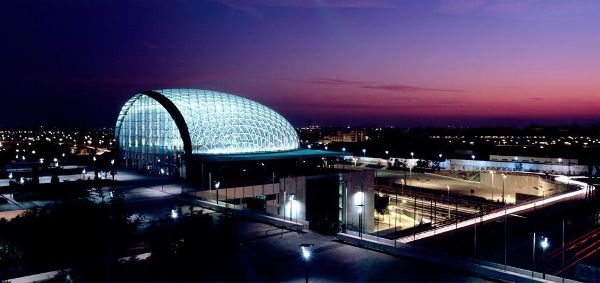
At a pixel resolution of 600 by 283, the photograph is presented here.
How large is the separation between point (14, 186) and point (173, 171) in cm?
1390

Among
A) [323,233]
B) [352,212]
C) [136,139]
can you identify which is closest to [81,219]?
[323,233]

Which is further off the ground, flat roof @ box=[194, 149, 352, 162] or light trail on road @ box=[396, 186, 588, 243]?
flat roof @ box=[194, 149, 352, 162]

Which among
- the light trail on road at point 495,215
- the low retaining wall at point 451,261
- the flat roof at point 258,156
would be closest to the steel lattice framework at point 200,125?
the flat roof at point 258,156

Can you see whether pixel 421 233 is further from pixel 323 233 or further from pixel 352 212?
pixel 352 212

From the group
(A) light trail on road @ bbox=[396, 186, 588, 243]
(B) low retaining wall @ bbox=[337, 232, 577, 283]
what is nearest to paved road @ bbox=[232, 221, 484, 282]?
(B) low retaining wall @ bbox=[337, 232, 577, 283]

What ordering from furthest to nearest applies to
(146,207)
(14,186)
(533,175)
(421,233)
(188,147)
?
1. (533,175)
2. (188,147)
3. (14,186)
4. (146,207)
5. (421,233)

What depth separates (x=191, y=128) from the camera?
4575cm

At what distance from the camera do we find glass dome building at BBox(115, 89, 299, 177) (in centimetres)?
4612

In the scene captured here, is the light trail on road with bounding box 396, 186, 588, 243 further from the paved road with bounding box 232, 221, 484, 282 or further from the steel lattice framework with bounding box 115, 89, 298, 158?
the steel lattice framework with bounding box 115, 89, 298, 158

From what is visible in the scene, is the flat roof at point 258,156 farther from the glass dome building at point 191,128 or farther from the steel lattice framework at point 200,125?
the steel lattice framework at point 200,125

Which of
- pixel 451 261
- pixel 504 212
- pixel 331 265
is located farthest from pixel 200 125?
pixel 451 261

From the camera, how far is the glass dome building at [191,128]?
46.1m

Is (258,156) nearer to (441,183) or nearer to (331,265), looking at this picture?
(441,183)

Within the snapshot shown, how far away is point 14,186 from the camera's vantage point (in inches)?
1464
